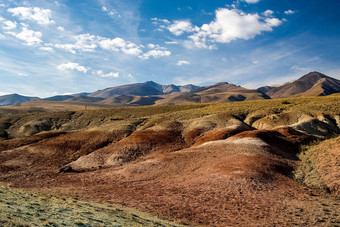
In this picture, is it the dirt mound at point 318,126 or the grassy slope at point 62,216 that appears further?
the dirt mound at point 318,126

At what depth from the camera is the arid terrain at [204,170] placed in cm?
1669

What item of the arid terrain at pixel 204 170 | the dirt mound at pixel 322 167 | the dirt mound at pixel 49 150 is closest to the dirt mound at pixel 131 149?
the arid terrain at pixel 204 170

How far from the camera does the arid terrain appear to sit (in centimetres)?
1669

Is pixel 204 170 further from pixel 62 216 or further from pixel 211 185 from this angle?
pixel 62 216

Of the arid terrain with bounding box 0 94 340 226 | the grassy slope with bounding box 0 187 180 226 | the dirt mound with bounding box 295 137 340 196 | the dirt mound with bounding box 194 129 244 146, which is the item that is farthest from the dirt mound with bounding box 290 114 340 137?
→ the grassy slope with bounding box 0 187 180 226

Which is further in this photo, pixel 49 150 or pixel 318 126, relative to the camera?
pixel 318 126

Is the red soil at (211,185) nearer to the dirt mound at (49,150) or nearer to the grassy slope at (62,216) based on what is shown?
the dirt mound at (49,150)

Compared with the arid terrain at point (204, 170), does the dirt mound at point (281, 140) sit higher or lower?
higher

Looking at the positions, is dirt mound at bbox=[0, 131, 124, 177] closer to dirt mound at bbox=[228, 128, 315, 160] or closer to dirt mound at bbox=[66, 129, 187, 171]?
dirt mound at bbox=[66, 129, 187, 171]

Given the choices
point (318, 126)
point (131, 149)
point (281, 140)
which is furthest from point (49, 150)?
point (318, 126)

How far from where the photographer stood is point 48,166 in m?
34.7

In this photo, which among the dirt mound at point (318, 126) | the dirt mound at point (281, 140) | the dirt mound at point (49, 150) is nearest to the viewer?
the dirt mound at point (281, 140)

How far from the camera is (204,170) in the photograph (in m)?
25.9

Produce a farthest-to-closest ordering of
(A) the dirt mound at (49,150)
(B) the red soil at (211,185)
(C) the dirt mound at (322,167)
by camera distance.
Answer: (A) the dirt mound at (49,150) < (C) the dirt mound at (322,167) < (B) the red soil at (211,185)
